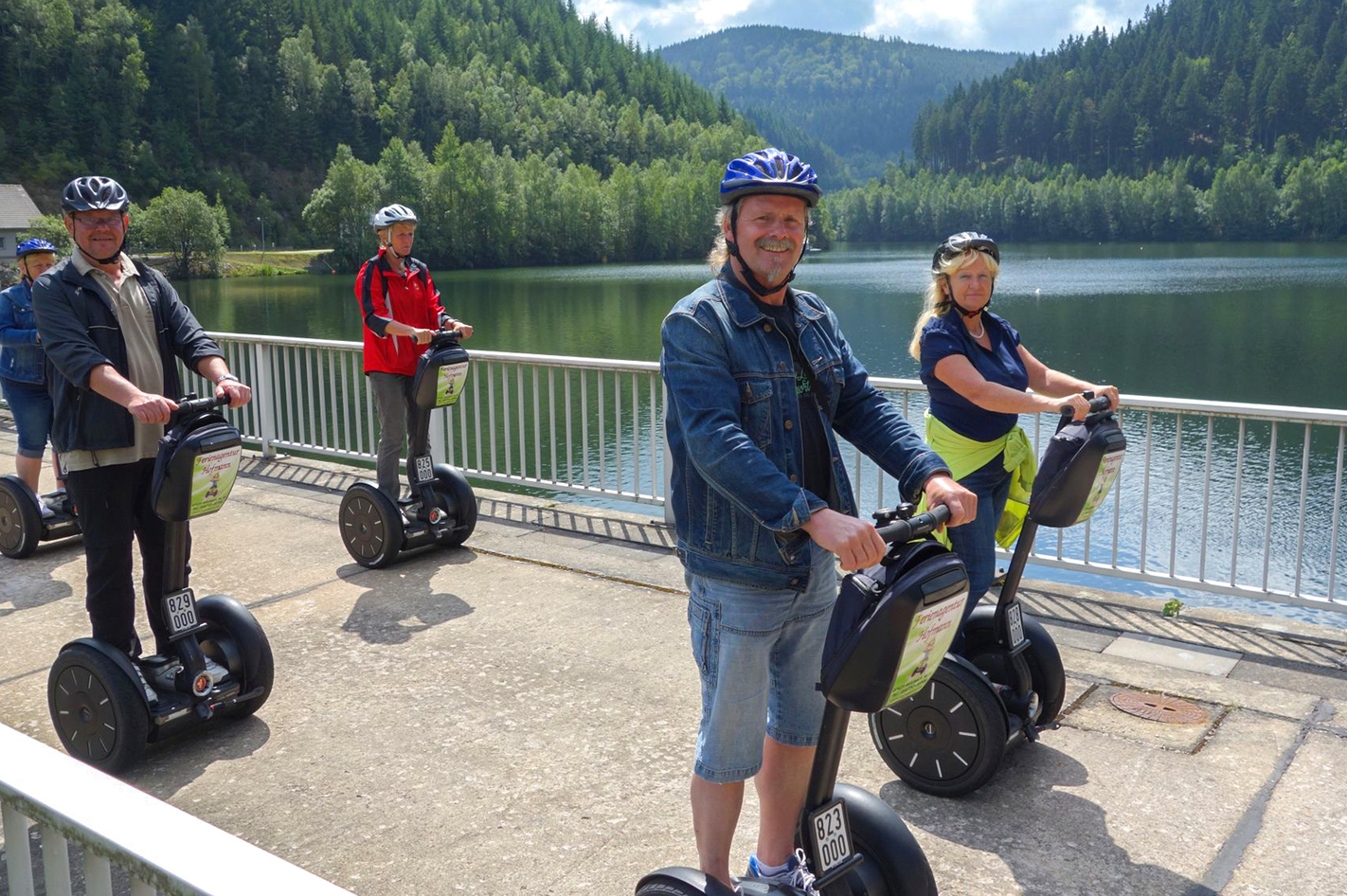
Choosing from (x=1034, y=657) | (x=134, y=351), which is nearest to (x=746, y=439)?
(x=1034, y=657)

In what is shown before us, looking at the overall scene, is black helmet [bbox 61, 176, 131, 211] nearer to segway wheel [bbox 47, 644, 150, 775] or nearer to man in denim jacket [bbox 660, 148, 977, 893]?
segway wheel [bbox 47, 644, 150, 775]

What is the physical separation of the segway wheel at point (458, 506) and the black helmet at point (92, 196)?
10.1 ft

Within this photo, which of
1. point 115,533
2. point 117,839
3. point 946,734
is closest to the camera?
point 117,839

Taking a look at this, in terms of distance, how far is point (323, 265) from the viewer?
89375mm

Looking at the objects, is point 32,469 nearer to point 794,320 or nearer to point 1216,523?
point 794,320

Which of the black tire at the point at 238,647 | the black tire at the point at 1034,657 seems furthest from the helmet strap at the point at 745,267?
the black tire at the point at 238,647

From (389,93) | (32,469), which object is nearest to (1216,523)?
(32,469)

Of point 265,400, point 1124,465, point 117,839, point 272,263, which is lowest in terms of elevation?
point 1124,465

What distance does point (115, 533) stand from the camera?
3.97 m

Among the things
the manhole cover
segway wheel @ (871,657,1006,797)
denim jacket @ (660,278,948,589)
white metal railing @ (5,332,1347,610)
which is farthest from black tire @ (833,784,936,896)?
white metal railing @ (5,332,1347,610)

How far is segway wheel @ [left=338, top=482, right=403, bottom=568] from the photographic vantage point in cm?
626

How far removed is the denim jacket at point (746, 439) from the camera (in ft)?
7.25

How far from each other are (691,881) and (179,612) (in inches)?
96.0

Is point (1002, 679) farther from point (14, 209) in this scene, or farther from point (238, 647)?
point (14, 209)
